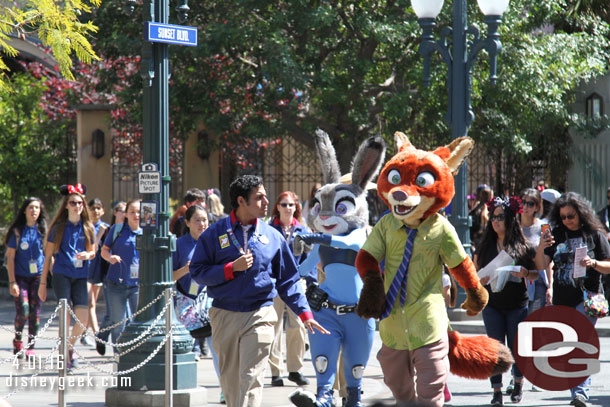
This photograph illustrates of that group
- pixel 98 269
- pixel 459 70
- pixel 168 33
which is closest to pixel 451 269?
pixel 168 33

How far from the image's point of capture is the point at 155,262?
27.9 feet

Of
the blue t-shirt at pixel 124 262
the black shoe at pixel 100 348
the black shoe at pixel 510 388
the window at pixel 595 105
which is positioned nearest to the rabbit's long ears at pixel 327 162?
the black shoe at pixel 510 388

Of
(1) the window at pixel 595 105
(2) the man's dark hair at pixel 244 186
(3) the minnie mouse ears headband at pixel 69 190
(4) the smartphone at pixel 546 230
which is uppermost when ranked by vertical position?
(1) the window at pixel 595 105

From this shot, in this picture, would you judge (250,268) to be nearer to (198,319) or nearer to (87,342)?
(198,319)

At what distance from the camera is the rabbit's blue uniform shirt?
26.0ft

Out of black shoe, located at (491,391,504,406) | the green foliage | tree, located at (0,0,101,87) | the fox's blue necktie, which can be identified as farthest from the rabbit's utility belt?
the green foliage

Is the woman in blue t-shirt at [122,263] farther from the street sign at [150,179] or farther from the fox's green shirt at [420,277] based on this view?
the fox's green shirt at [420,277]

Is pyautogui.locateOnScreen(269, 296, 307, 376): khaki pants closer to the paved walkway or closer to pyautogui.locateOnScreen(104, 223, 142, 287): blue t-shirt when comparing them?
the paved walkway

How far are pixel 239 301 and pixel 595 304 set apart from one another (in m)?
3.62

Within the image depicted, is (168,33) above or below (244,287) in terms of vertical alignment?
above

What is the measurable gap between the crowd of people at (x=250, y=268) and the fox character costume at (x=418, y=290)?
21.8 inches

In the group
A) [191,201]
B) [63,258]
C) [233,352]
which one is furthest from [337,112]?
[233,352]

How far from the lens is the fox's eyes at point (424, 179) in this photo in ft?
22.4

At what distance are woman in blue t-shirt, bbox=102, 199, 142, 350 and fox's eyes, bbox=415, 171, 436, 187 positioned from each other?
15.6ft
